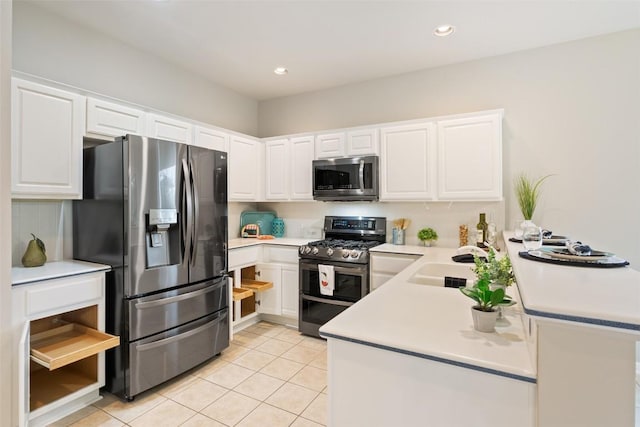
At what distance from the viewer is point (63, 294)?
206 centimetres

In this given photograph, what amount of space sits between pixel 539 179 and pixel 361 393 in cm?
290

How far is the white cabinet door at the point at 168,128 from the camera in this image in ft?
9.53

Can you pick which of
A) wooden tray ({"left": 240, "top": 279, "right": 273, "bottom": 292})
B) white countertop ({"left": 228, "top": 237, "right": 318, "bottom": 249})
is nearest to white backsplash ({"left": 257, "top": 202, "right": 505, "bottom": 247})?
white countertop ({"left": 228, "top": 237, "right": 318, "bottom": 249})

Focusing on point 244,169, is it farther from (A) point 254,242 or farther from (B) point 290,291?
(B) point 290,291

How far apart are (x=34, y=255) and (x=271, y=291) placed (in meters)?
2.15

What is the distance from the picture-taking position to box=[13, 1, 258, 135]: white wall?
A: 2.42 meters

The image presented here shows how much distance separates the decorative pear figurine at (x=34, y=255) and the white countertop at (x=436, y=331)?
7.30 ft

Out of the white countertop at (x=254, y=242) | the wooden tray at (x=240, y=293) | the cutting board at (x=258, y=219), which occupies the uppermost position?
the cutting board at (x=258, y=219)

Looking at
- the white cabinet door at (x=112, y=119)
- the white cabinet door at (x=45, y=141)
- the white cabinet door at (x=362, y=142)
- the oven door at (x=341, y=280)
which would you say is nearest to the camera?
the white cabinet door at (x=45, y=141)

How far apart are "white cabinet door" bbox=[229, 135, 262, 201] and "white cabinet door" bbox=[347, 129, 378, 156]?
1233 millimetres

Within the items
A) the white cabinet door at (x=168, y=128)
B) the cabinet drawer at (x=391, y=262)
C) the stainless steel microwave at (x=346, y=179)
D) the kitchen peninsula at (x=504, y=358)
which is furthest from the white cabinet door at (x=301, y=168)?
the kitchen peninsula at (x=504, y=358)

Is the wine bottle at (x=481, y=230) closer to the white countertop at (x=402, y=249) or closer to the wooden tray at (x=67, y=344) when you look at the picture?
the white countertop at (x=402, y=249)

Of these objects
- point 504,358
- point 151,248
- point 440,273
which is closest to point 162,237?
point 151,248

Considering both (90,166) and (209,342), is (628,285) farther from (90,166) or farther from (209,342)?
(90,166)
